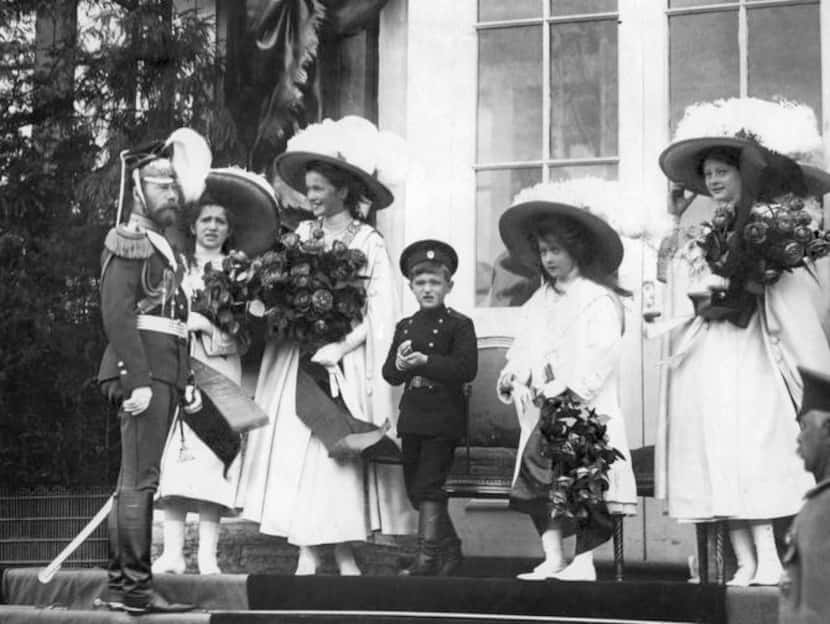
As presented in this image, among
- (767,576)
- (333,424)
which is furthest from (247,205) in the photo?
(767,576)

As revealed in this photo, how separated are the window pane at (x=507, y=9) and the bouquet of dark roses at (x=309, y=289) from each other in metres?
1.96

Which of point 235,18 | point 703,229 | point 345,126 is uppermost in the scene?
point 235,18

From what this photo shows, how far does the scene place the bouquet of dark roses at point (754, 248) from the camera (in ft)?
28.2

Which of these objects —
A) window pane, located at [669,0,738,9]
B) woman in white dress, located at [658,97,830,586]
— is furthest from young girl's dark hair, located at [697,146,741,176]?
window pane, located at [669,0,738,9]

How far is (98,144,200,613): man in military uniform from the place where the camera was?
8461mm

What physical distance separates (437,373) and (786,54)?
99.0 inches

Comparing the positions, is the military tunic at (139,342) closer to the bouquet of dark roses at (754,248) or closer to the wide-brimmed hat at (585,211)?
the wide-brimmed hat at (585,211)

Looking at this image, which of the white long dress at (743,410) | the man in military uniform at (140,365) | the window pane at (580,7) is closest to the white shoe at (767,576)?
the white long dress at (743,410)

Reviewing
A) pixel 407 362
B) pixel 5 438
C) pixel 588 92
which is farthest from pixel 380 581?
pixel 5 438

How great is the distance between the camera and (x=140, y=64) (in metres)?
11.7

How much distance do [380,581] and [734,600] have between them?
1.53 m

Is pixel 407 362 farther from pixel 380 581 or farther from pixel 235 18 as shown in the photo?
pixel 235 18

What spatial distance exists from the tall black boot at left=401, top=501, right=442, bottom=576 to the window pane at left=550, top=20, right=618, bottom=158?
229cm

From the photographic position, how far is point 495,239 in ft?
34.8
